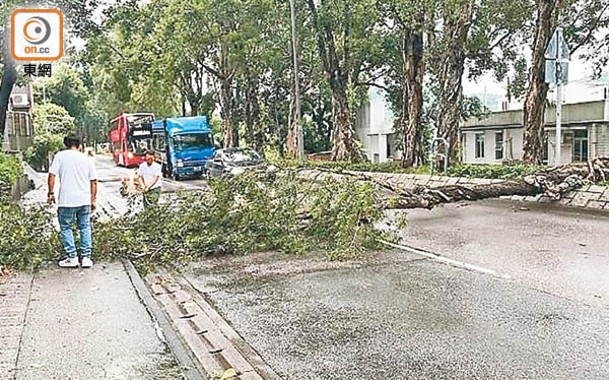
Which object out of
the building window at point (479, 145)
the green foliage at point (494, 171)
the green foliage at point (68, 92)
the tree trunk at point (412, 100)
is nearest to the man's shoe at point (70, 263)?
the green foliage at point (494, 171)

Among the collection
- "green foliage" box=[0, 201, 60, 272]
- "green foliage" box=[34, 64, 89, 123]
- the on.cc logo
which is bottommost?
"green foliage" box=[0, 201, 60, 272]

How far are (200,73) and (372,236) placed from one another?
1354 inches

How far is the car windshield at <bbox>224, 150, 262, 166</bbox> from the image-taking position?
1176 inches

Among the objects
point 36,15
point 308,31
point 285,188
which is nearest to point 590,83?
point 308,31

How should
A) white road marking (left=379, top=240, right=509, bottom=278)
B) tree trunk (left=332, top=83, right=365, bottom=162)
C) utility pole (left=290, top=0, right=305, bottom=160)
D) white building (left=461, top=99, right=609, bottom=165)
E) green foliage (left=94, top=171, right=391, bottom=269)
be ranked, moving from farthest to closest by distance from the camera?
white building (left=461, top=99, right=609, bottom=165) < tree trunk (left=332, top=83, right=365, bottom=162) < utility pole (left=290, top=0, right=305, bottom=160) < green foliage (left=94, top=171, right=391, bottom=269) < white road marking (left=379, top=240, right=509, bottom=278)

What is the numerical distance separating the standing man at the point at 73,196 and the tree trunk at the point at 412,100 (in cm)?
1631

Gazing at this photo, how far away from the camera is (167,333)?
6621 millimetres

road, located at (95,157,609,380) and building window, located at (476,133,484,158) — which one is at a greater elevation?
building window, located at (476,133,484,158)

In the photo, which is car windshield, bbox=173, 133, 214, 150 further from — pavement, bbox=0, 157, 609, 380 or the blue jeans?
the blue jeans

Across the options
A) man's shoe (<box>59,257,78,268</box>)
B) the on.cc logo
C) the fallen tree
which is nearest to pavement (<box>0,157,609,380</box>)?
man's shoe (<box>59,257,78,268</box>)

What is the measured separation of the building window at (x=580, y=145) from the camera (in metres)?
36.3

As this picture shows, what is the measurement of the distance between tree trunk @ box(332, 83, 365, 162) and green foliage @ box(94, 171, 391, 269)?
57.0ft

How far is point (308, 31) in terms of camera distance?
105 ft

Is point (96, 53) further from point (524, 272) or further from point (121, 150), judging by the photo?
point (121, 150)
